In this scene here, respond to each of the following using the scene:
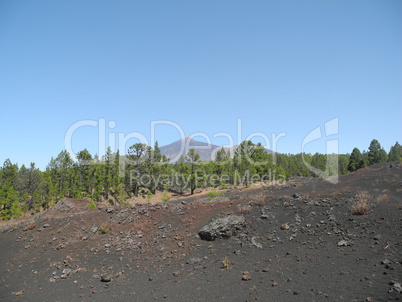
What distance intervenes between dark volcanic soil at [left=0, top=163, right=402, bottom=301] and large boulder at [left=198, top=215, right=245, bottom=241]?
11.9 inches

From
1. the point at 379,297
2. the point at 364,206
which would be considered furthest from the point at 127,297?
the point at 364,206

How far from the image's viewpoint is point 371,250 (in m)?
8.75

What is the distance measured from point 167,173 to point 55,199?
26.0 m

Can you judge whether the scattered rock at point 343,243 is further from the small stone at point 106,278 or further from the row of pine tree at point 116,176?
the row of pine tree at point 116,176

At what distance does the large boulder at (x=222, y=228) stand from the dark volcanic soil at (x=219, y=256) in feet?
0.99

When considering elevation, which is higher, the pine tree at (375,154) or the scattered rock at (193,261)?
the pine tree at (375,154)

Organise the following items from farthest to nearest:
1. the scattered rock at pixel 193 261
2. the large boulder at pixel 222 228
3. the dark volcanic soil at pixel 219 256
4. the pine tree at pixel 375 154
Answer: the pine tree at pixel 375 154, the large boulder at pixel 222 228, the scattered rock at pixel 193 261, the dark volcanic soil at pixel 219 256

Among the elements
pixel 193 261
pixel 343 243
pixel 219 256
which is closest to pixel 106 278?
pixel 193 261

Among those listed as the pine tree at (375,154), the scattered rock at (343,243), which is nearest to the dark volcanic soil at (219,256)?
the scattered rock at (343,243)

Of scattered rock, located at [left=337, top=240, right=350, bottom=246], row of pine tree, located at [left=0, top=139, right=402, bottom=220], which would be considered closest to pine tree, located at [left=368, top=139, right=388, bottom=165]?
row of pine tree, located at [left=0, top=139, right=402, bottom=220]

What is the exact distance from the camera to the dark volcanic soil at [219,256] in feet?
25.0

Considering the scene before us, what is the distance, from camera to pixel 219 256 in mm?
10125

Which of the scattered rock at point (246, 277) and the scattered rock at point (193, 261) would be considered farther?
the scattered rock at point (193, 261)

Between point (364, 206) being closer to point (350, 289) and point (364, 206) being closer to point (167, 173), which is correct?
point (350, 289)
